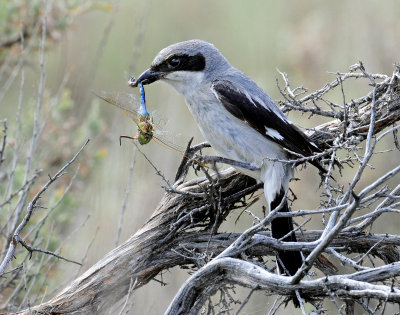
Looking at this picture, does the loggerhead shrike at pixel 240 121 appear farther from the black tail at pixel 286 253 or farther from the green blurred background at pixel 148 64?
the green blurred background at pixel 148 64

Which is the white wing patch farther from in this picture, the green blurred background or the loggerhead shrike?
the green blurred background

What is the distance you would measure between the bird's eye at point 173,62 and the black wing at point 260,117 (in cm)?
24

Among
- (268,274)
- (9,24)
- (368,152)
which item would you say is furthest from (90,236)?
(368,152)

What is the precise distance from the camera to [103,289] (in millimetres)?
2754

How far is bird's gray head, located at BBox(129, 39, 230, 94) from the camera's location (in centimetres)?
324

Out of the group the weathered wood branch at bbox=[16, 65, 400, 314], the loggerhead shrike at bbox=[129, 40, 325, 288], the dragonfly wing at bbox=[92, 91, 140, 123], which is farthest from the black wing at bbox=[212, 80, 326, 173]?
the dragonfly wing at bbox=[92, 91, 140, 123]

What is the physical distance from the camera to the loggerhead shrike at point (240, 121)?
10.1 ft

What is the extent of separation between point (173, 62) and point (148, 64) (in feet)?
16.9

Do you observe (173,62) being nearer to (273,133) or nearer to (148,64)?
(273,133)

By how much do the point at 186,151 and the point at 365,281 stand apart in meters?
1.31

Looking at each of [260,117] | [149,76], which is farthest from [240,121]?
[149,76]

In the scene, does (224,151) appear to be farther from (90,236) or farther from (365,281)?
(90,236)

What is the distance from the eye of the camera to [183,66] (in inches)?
129

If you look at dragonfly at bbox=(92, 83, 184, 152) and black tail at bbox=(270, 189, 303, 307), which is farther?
dragonfly at bbox=(92, 83, 184, 152)
